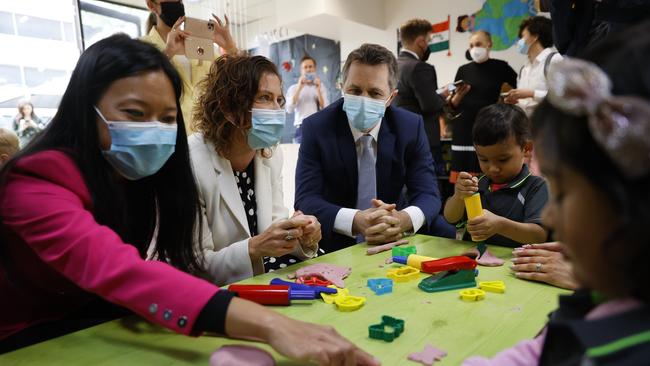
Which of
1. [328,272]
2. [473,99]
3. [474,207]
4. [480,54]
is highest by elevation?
[480,54]

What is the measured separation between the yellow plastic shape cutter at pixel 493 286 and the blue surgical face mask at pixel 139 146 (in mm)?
792

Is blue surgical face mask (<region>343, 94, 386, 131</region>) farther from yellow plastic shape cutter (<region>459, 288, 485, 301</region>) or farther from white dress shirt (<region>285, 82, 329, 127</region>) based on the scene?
white dress shirt (<region>285, 82, 329, 127</region>)

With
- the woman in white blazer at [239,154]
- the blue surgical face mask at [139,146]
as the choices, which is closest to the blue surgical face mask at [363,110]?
the woman in white blazer at [239,154]

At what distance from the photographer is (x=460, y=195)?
151cm

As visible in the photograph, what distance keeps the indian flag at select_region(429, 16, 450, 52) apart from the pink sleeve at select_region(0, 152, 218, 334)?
467cm

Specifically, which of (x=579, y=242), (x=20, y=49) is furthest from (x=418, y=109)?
(x=20, y=49)

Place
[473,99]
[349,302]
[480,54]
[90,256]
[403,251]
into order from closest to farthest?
1. [90,256]
2. [349,302]
3. [403,251]
4. [473,99]
5. [480,54]

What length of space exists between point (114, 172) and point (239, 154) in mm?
565

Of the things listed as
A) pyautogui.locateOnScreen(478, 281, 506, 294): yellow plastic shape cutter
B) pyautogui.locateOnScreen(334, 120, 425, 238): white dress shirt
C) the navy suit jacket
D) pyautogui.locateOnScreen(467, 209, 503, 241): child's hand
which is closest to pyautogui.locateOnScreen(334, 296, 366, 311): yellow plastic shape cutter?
pyautogui.locateOnScreen(478, 281, 506, 294): yellow plastic shape cutter

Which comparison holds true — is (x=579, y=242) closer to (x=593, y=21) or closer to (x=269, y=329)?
(x=269, y=329)

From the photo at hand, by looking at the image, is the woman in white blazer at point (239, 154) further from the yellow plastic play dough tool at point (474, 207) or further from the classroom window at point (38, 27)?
the classroom window at point (38, 27)

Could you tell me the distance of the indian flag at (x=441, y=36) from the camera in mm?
4766

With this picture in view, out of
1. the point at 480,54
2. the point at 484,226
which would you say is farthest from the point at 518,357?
the point at 480,54

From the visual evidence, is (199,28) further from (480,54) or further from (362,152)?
(480,54)
